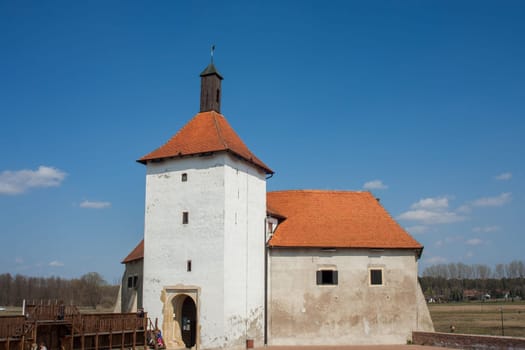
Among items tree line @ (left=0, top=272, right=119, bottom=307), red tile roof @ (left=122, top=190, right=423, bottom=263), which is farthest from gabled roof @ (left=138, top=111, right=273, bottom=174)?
tree line @ (left=0, top=272, right=119, bottom=307)

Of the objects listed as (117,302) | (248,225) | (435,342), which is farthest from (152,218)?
(435,342)

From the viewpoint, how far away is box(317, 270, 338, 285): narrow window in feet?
92.5

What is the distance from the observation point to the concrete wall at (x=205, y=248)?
79.4 feet

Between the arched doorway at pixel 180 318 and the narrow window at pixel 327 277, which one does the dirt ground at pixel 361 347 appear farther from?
the arched doorway at pixel 180 318

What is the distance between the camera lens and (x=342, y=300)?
92.0 feet

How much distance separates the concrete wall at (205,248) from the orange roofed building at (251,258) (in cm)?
5

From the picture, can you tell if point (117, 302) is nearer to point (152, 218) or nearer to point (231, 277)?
point (152, 218)

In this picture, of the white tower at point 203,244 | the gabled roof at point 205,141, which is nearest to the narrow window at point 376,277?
the white tower at point 203,244

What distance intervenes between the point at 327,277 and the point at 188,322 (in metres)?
7.82

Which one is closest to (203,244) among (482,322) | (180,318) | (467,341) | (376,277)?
(180,318)

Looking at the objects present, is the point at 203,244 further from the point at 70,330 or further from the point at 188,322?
the point at 70,330

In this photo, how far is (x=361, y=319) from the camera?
27.9 meters

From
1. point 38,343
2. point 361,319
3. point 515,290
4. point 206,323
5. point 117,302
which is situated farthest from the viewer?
point 515,290

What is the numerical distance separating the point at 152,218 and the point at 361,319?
12259 mm
